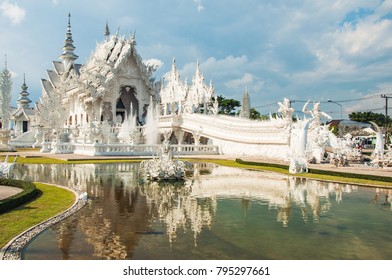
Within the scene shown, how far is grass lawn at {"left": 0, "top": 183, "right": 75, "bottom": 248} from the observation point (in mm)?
7117

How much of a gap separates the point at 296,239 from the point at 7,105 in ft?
149

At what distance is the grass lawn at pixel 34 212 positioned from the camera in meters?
7.12

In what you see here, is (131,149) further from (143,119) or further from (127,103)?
(127,103)

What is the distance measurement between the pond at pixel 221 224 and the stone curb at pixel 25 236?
0.39 feet

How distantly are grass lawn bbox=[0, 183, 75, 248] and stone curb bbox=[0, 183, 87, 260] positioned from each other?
14 cm

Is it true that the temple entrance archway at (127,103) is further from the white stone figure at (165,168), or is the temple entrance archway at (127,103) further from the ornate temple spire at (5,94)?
the white stone figure at (165,168)

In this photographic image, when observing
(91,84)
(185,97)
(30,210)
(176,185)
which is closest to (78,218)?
(30,210)

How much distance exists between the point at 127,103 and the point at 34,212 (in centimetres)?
4383

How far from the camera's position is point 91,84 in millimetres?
45094

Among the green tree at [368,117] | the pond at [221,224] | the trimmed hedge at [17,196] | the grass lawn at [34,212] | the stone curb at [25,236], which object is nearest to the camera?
the stone curb at [25,236]

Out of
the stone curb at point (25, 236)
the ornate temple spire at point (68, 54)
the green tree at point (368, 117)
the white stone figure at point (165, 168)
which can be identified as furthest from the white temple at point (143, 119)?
the green tree at point (368, 117)

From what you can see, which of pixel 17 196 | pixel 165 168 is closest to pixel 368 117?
pixel 165 168

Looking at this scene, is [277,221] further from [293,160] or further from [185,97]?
[185,97]

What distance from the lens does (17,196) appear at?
9562 millimetres
